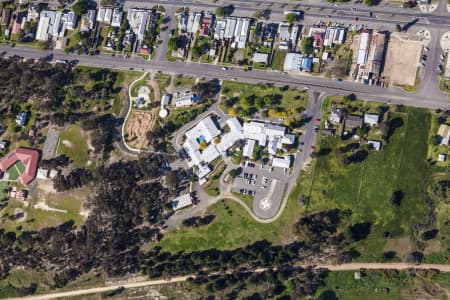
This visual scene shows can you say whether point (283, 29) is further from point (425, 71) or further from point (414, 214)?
point (414, 214)

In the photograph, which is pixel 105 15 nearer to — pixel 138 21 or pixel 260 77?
pixel 138 21

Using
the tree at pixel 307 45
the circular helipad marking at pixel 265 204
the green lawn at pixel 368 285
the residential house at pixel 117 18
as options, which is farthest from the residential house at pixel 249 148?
the residential house at pixel 117 18

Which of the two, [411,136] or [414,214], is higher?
[411,136]

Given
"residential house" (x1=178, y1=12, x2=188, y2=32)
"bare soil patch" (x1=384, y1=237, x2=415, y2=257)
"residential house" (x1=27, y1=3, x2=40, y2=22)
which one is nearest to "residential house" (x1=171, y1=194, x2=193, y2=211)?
"residential house" (x1=178, y1=12, x2=188, y2=32)

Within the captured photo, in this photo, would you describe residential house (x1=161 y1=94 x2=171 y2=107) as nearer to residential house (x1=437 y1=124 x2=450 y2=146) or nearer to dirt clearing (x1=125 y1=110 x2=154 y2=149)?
dirt clearing (x1=125 y1=110 x2=154 y2=149)

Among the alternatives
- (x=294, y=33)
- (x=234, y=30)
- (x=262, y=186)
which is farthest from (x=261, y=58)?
(x=262, y=186)

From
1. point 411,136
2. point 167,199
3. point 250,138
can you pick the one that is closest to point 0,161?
point 167,199

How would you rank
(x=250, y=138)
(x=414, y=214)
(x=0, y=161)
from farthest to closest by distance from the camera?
1. (x=0, y=161)
2. (x=250, y=138)
3. (x=414, y=214)

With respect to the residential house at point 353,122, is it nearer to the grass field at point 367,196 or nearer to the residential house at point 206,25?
the grass field at point 367,196
